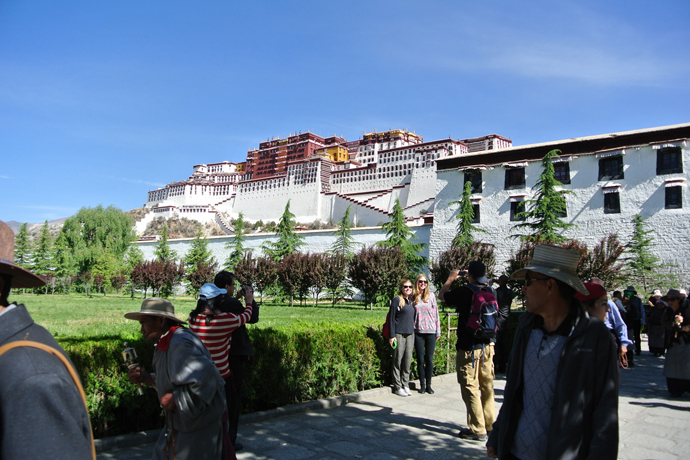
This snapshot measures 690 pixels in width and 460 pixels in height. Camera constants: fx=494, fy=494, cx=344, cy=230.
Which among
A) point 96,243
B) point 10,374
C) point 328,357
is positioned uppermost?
point 96,243

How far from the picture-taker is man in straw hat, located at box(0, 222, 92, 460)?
127 cm

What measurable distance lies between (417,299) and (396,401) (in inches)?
56.6

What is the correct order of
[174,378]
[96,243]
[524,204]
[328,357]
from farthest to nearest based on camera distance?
[96,243], [524,204], [328,357], [174,378]

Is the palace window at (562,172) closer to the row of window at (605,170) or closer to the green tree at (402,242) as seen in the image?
the row of window at (605,170)

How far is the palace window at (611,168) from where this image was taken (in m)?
29.0

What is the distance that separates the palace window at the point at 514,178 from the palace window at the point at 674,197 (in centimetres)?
798

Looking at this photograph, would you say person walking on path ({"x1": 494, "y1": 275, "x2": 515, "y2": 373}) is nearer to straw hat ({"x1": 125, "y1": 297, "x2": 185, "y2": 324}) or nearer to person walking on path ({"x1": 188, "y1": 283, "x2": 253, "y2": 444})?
person walking on path ({"x1": 188, "y1": 283, "x2": 253, "y2": 444})

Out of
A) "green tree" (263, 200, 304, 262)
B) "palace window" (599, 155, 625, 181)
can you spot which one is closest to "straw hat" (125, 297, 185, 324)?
"palace window" (599, 155, 625, 181)

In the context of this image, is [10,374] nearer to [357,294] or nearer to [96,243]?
[357,294]

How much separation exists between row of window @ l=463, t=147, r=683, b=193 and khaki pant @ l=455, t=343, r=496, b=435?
1102 inches

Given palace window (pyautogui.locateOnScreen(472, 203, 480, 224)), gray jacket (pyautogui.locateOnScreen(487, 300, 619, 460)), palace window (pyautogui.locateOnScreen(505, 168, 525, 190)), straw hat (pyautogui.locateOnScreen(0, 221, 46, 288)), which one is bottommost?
gray jacket (pyautogui.locateOnScreen(487, 300, 619, 460))

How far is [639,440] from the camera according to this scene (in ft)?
17.0

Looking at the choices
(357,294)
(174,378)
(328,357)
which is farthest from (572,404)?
(357,294)

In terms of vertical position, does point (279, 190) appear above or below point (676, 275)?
above
